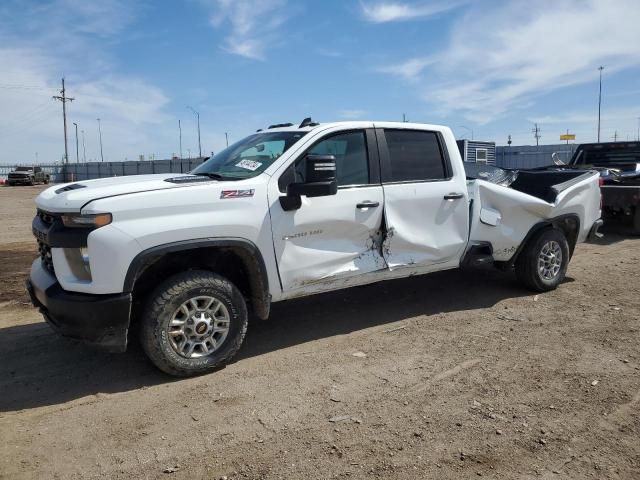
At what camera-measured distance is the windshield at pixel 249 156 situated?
4601mm

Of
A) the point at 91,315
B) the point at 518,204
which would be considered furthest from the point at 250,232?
the point at 518,204

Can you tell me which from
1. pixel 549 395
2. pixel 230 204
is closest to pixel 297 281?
pixel 230 204

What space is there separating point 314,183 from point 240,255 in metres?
0.85

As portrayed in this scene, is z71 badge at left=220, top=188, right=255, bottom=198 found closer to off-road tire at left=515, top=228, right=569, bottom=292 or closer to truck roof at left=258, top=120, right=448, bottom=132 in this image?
truck roof at left=258, top=120, right=448, bottom=132

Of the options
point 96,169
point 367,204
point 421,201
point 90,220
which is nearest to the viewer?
→ point 90,220

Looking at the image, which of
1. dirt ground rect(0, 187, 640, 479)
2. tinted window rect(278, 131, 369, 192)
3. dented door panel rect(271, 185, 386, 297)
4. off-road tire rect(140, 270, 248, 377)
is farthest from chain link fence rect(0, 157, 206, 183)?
off-road tire rect(140, 270, 248, 377)

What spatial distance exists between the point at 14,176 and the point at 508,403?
53.0 metres

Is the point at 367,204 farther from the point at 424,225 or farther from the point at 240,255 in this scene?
the point at 240,255

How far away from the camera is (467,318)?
5.63 metres

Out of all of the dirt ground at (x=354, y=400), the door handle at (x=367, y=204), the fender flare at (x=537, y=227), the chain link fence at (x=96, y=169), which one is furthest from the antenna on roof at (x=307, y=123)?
the chain link fence at (x=96, y=169)

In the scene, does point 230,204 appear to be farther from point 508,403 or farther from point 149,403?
point 508,403

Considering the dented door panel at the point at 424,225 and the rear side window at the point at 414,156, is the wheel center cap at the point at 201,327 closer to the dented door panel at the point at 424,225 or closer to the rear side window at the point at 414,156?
the dented door panel at the point at 424,225

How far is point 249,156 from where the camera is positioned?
4887 millimetres

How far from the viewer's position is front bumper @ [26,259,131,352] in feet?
12.2
